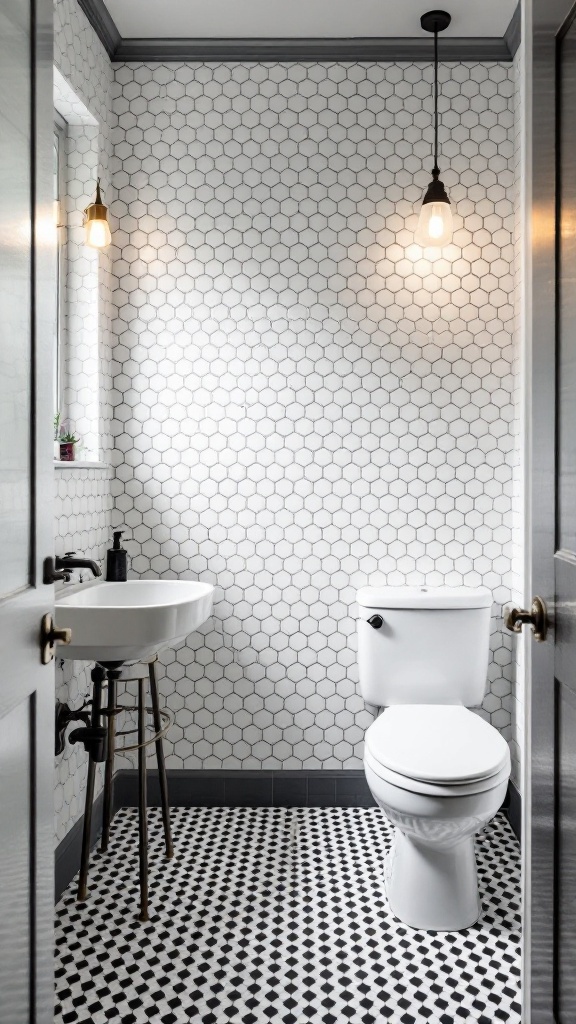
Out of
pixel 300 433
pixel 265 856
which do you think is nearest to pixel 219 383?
pixel 300 433

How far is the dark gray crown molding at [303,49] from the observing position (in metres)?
2.45

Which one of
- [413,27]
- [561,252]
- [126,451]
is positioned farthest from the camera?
[126,451]

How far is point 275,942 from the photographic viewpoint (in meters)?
1.83

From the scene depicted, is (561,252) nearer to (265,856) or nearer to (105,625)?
(105,625)

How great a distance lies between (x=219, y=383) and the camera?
2.54 m

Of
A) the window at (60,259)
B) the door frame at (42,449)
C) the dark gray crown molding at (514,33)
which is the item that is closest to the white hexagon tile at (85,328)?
the window at (60,259)

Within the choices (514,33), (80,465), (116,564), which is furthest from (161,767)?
(514,33)

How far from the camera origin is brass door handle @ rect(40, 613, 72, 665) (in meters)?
1.12

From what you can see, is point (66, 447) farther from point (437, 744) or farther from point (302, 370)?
point (437, 744)

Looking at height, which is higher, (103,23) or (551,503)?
(103,23)

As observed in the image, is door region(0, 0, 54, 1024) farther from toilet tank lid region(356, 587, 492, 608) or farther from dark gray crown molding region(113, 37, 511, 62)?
dark gray crown molding region(113, 37, 511, 62)

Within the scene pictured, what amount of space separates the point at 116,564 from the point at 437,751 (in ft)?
3.60

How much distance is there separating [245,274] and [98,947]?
2.06 meters

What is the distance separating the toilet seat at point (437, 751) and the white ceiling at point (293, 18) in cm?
217
